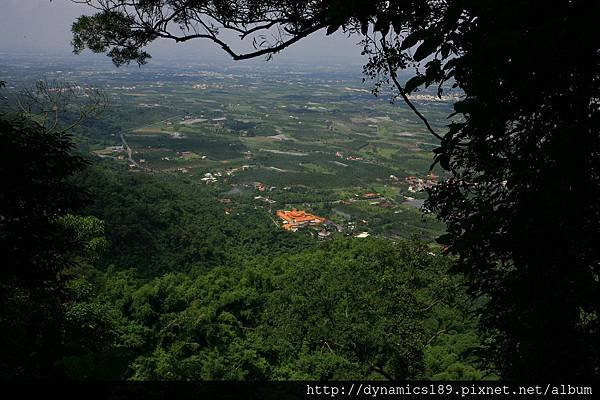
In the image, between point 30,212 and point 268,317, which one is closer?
point 30,212

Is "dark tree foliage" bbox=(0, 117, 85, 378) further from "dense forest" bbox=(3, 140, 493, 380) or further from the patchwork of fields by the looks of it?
the patchwork of fields

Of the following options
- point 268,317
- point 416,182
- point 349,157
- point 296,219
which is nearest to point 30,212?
point 268,317

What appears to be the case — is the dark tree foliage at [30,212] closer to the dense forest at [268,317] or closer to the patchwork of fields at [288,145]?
the dense forest at [268,317]

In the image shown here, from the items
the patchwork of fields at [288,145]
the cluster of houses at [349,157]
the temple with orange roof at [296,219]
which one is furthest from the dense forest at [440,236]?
the cluster of houses at [349,157]

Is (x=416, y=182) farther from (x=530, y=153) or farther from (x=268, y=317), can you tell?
(x=530, y=153)

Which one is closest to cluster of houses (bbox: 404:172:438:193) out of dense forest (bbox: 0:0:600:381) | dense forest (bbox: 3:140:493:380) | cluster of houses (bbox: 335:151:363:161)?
cluster of houses (bbox: 335:151:363:161)

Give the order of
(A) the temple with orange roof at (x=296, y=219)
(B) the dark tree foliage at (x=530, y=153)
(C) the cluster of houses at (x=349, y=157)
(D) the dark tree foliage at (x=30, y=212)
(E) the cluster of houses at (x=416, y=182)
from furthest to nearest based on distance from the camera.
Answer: (C) the cluster of houses at (x=349, y=157) < (E) the cluster of houses at (x=416, y=182) < (A) the temple with orange roof at (x=296, y=219) < (D) the dark tree foliage at (x=30, y=212) < (B) the dark tree foliage at (x=530, y=153)

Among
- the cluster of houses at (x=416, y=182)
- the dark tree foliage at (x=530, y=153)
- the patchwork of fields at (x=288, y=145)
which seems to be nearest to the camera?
the dark tree foliage at (x=530, y=153)

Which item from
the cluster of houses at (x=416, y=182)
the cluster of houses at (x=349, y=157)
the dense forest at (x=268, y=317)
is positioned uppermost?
the dense forest at (x=268, y=317)

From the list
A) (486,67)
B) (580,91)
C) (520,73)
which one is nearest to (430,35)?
(486,67)
